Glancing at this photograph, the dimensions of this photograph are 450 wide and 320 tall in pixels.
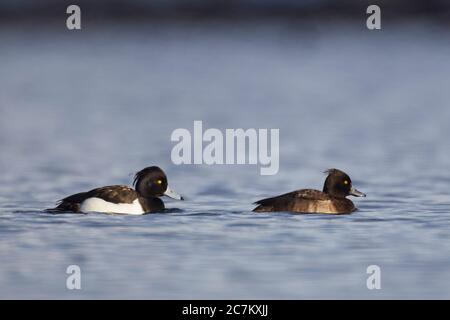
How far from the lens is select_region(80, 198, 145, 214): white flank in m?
13.9

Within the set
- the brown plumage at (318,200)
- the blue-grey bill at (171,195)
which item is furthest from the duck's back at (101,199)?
the brown plumage at (318,200)

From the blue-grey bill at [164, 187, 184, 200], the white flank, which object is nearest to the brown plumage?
the blue-grey bill at [164, 187, 184, 200]

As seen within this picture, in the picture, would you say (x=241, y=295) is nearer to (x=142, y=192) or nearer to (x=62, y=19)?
(x=142, y=192)

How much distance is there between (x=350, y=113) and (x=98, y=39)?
12.9 metres

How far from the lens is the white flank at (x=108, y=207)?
13888mm

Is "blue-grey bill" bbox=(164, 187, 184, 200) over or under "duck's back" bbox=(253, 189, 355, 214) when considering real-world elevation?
over

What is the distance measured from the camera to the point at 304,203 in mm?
13891

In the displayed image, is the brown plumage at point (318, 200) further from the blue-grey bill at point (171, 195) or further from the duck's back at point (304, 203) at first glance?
the blue-grey bill at point (171, 195)

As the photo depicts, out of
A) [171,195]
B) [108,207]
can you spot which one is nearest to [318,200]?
[171,195]

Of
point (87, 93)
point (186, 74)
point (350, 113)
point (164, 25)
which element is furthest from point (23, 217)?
point (164, 25)

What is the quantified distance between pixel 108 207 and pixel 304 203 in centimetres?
196

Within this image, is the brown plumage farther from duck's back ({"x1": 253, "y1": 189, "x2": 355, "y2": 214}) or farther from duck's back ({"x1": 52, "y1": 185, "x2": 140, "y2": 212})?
duck's back ({"x1": 52, "y1": 185, "x2": 140, "y2": 212})

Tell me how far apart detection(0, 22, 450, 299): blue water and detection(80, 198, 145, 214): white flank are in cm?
10

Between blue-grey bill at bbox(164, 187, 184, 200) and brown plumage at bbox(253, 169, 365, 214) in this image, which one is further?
blue-grey bill at bbox(164, 187, 184, 200)
